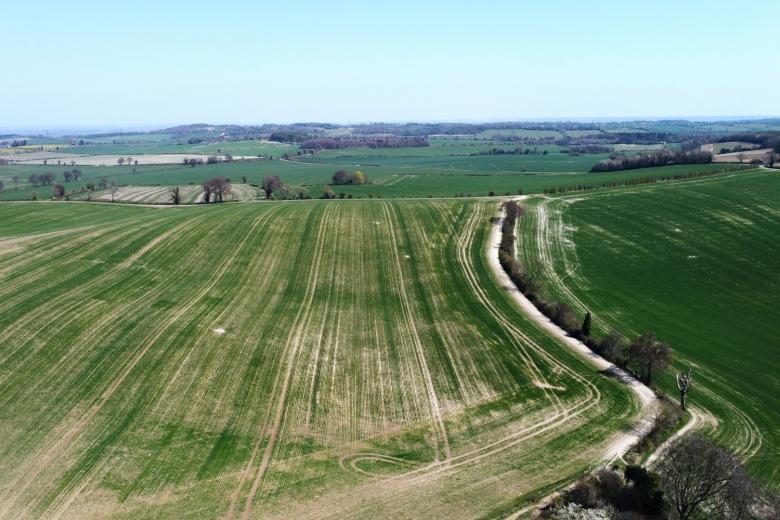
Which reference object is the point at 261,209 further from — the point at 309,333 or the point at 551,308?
the point at 551,308

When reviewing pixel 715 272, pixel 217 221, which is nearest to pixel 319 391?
pixel 217 221

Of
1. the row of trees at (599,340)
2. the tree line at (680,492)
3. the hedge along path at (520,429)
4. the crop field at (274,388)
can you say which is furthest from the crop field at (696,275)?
the crop field at (274,388)

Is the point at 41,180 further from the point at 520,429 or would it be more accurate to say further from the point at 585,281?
the point at 520,429

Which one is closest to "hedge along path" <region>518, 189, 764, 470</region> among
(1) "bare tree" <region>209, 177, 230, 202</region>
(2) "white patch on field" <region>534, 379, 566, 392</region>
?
(2) "white patch on field" <region>534, 379, 566, 392</region>

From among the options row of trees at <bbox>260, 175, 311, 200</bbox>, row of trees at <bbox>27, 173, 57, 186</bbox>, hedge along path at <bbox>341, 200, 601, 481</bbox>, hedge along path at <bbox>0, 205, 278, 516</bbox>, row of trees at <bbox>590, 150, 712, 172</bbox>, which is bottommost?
hedge along path at <bbox>341, 200, 601, 481</bbox>

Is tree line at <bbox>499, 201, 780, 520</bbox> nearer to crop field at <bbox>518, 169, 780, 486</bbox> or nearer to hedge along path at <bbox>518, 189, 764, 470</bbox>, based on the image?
crop field at <bbox>518, 169, 780, 486</bbox>

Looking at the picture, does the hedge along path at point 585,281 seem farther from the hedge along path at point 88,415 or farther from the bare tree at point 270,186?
the bare tree at point 270,186
